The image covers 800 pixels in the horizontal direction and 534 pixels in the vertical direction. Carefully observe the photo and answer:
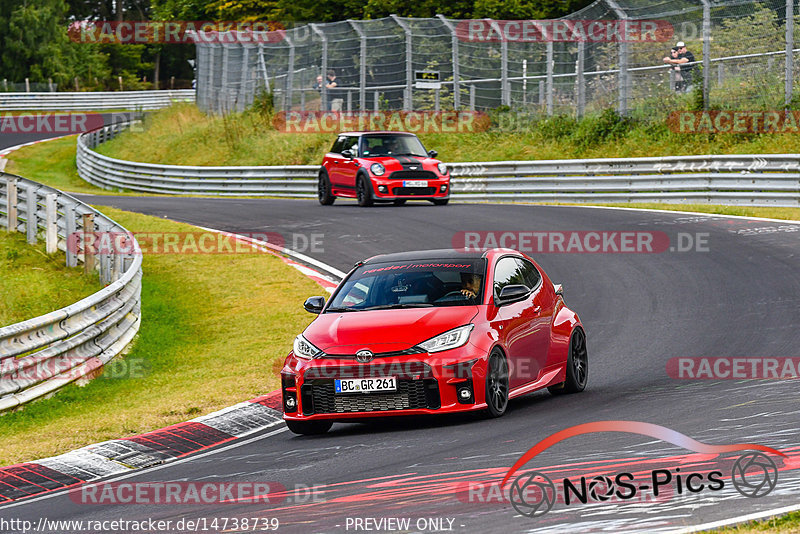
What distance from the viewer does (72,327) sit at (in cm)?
1278

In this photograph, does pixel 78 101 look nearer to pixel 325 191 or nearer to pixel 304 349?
pixel 325 191

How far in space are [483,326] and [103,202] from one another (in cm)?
2460

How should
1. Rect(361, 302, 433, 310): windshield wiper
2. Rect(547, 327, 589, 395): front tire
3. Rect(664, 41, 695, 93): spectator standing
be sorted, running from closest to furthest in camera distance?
Rect(361, 302, 433, 310): windshield wiper < Rect(547, 327, 589, 395): front tire < Rect(664, 41, 695, 93): spectator standing

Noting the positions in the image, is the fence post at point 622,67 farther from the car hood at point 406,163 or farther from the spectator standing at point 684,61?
the car hood at point 406,163

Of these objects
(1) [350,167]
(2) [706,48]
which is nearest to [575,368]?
(1) [350,167]

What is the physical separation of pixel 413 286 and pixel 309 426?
1.53 m

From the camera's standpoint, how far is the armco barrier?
Answer: 23839 mm

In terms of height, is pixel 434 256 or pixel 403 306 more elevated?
pixel 434 256

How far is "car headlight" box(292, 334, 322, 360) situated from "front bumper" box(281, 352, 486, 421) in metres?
0.23

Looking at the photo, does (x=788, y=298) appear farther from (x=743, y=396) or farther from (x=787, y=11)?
(x=787, y=11)

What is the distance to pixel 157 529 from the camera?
6578 millimetres

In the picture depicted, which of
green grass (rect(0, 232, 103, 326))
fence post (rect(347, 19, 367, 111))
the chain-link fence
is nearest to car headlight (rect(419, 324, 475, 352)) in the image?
green grass (rect(0, 232, 103, 326))

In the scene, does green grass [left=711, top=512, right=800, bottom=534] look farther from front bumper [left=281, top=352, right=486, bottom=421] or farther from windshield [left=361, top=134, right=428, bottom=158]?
windshield [left=361, top=134, right=428, bottom=158]

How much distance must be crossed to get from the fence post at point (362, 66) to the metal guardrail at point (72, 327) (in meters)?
17.4
